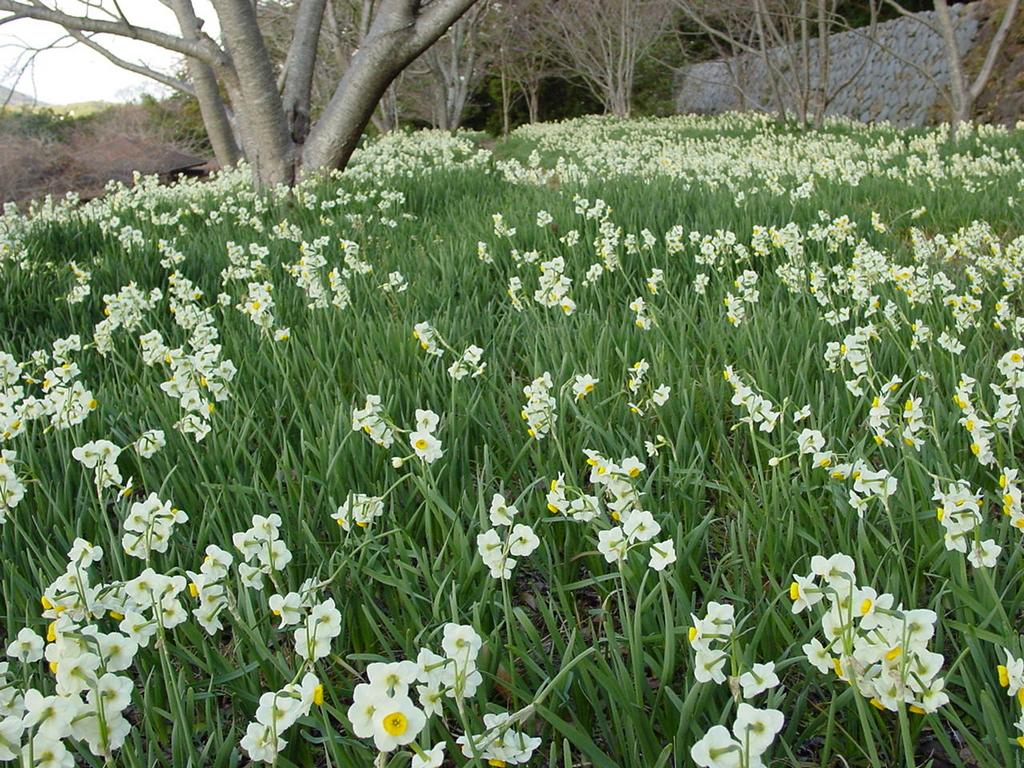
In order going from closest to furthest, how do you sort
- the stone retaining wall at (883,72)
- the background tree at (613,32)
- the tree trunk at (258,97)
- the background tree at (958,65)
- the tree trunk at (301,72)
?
the tree trunk at (258,97), the tree trunk at (301,72), the background tree at (958,65), the stone retaining wall at (883,72), the background tree at (613,32)

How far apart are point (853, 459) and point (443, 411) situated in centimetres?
101

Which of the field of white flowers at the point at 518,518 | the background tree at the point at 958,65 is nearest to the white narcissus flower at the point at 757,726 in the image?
the field of white flowers at the point at 518,518

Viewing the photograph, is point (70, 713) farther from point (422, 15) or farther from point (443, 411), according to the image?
point (422, 15)

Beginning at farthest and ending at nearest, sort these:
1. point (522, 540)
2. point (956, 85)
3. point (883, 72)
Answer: point (883, 72) → point (956, 85) → point (522, 540)

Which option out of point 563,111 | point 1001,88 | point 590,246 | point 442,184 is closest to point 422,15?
point 442,184

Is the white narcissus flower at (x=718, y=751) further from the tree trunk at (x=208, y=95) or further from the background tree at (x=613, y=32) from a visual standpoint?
the background tree at (x=613, y=32)

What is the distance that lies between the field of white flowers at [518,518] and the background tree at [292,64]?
10.0 ft

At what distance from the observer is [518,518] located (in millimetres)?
1703

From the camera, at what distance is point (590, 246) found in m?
3.88

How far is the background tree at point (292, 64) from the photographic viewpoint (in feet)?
20.6

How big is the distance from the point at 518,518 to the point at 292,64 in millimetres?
6705

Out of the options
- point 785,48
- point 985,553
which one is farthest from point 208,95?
point 785,48

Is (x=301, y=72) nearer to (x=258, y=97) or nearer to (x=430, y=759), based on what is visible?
(x=258, y=97)

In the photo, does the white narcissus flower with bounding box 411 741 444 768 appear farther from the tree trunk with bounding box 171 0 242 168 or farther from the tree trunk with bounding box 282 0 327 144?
the tree trunk with bounding box 171 0 242 168
